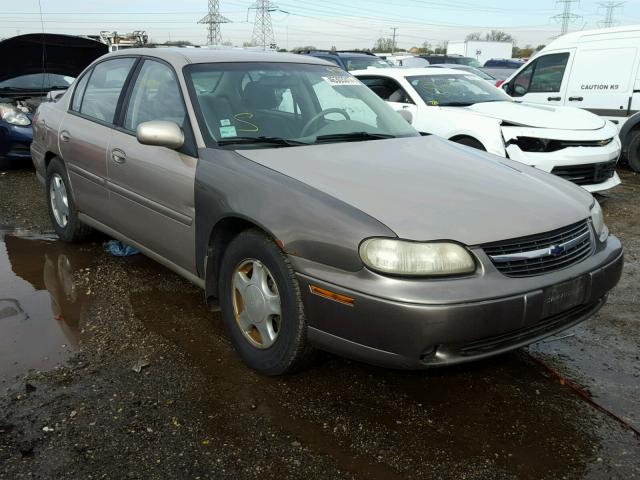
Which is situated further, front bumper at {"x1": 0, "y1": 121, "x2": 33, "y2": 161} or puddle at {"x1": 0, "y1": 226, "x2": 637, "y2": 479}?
front bumper at {"x1": 0, "y1": 121, "x2": 33, "y2": 161}

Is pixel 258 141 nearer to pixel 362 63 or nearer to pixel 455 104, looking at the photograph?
pixel 455 104

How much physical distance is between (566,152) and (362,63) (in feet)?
23.5

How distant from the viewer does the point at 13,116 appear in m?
7.95

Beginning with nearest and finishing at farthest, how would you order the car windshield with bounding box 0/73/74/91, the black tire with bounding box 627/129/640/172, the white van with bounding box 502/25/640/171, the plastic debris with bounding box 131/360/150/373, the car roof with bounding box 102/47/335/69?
1. the plastic debris with bounding box 131/360/150/373
2. the car roof with bounding box 102/47/335/69
3. the white van with bounding box 502/25/640/171
4. the car windshield with bounding box 0/73/74/91
5. the black tire with bounding box 627/129/640/172

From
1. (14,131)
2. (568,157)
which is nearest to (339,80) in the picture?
(568,157)

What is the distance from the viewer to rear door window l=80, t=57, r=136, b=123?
165 inches

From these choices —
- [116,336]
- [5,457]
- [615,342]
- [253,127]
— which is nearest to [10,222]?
[116,336]

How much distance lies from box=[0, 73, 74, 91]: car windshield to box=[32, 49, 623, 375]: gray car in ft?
17.0

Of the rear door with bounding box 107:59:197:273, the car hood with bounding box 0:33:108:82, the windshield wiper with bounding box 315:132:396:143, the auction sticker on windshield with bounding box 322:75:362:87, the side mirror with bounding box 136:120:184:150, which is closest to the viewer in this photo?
the side mirror with bounding box 136:120:184:150

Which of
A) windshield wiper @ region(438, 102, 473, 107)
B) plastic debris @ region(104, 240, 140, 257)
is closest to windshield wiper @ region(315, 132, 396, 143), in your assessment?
plastic debris @ region(104, 240, 140, 257)

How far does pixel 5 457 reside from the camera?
2.42m

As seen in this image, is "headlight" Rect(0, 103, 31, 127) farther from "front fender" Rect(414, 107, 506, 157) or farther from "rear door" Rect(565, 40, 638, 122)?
"rear door" Rect(565, 40, 638, 122)

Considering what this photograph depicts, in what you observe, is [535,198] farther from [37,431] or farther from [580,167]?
[580,167]

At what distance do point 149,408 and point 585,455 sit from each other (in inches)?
75.9
